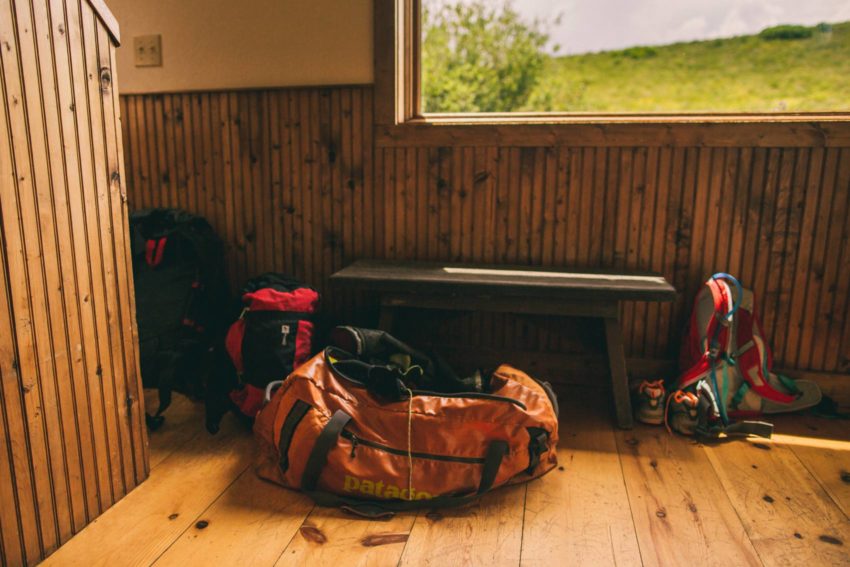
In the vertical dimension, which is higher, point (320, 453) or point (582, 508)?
point (320, 453)

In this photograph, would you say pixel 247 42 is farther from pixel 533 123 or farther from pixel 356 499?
pixel 356 499

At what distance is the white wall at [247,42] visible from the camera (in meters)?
2.44

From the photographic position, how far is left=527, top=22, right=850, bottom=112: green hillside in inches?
91.7

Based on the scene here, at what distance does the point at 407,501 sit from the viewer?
1.62 meters

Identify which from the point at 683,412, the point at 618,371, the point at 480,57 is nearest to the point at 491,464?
the point at 618,371

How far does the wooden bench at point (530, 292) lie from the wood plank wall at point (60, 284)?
83 cm

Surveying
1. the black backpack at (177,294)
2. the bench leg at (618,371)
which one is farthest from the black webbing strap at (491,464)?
the black backpack at (177,294)

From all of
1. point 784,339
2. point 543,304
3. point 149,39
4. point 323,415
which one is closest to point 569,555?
point 323,415

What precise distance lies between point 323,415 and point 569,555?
2.45ft

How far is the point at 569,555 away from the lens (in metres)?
1.42

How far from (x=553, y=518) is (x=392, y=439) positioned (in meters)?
0.49

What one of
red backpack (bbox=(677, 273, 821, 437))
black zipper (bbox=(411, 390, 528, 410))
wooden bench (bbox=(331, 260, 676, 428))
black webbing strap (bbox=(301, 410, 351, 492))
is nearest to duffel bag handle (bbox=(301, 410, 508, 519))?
black webbing strap (bbox=(301, 410, 351, 492))

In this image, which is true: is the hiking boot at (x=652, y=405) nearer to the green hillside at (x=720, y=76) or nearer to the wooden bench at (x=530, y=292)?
the wooden bench at (x=530, y=292)

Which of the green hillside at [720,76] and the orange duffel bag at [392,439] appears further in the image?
the green hillside at [720,76]
